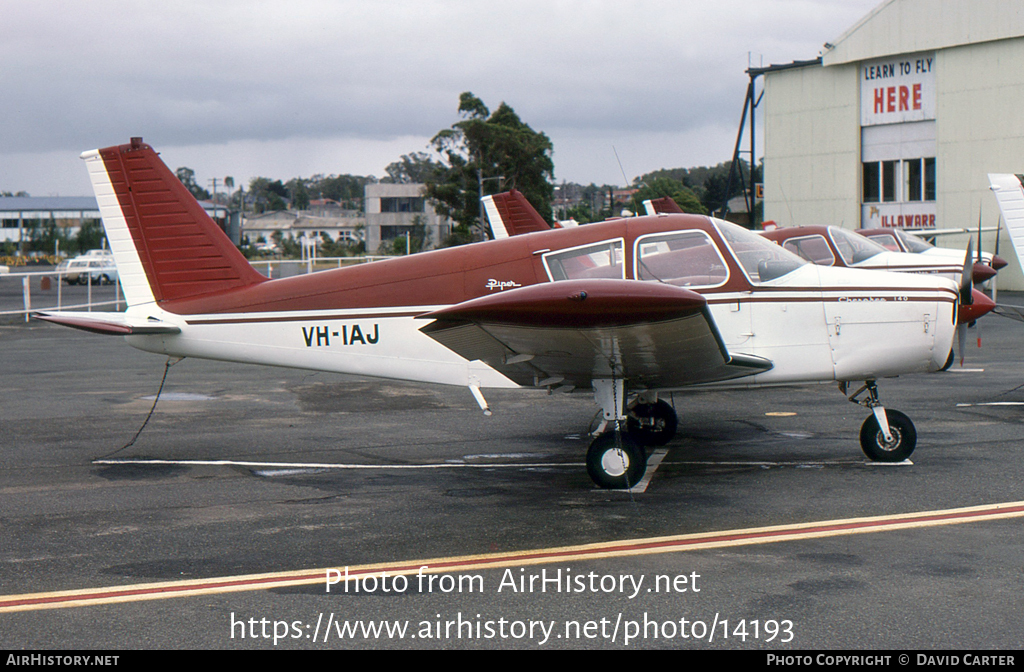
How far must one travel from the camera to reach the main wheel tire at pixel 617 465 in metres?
7.45

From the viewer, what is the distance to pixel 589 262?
8109 millimetres

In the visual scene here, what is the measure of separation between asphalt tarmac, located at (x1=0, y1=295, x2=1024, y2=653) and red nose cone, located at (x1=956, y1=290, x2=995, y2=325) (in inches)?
46.8

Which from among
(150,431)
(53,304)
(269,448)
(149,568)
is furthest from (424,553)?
(53,304)

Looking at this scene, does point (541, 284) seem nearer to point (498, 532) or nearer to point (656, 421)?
point (498, 532)

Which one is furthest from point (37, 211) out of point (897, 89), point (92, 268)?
point (897, 89)

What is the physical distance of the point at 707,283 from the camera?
798 cm

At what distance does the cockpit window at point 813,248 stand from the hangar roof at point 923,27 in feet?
83.5

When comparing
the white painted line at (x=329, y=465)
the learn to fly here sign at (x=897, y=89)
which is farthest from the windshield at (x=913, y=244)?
the learn to fly here sign at (x=897, y=89)

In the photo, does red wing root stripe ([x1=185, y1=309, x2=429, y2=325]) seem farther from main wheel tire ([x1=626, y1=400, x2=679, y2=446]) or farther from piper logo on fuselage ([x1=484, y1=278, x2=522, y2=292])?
main wheel tire ([x1=626, y1=400, x2=679, y2=446])

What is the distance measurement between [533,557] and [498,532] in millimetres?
642

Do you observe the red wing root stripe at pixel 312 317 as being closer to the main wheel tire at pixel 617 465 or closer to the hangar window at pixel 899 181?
the main wheel tire at pixel 617 465
